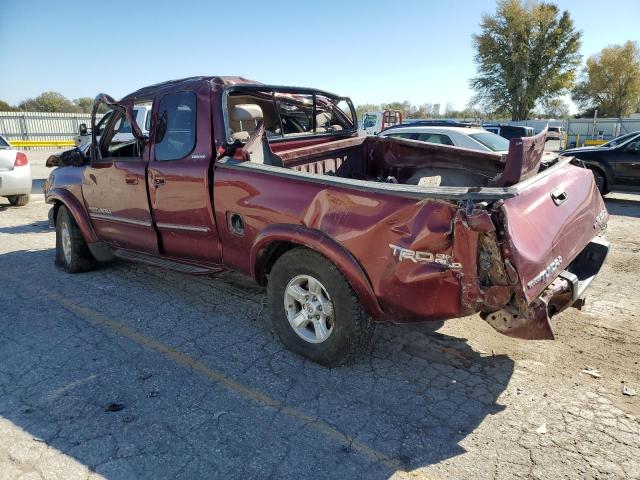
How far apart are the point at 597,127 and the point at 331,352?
100ft

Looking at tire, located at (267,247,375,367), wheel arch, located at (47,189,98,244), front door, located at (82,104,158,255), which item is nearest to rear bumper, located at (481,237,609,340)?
tire, located at (267,247,375,367)

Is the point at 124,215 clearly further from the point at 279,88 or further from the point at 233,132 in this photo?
the point at 279,88

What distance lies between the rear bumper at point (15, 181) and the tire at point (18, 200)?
0.39 m

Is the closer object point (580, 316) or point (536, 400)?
point (536, 400)

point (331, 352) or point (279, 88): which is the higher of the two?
point (279, 88)

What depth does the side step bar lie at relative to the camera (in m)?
4.15

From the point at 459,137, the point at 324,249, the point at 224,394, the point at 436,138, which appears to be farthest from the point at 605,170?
the point at 224,394

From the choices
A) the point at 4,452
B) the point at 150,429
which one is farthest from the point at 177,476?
the point at 4,452

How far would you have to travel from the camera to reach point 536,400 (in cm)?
298

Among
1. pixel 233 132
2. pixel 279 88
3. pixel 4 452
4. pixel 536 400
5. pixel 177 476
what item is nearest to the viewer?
pixel 177 476

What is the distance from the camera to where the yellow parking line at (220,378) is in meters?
2.56

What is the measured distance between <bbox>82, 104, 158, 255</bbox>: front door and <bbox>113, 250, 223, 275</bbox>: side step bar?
67 mm

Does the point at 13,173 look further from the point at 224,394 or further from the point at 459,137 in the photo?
the point at 459,137

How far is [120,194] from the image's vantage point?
475 centimetres
